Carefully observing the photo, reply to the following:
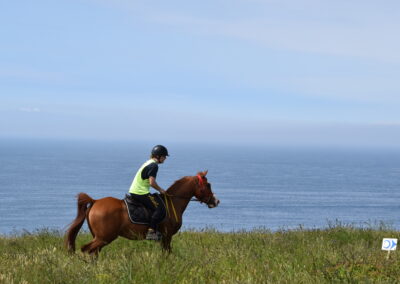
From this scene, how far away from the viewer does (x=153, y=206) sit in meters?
11.4

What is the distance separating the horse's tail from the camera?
11164 mm

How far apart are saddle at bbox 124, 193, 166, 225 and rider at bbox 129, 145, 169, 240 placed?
0.23 feet

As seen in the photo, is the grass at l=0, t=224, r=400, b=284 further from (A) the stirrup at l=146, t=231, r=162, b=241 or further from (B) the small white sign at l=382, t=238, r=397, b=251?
(B) the small white sign at l=382, t=238, r=397, b=251

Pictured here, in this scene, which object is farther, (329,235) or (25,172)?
(25,172)

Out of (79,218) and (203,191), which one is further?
(203,191)

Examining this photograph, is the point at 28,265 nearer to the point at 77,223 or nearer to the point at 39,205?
the point at 77,223

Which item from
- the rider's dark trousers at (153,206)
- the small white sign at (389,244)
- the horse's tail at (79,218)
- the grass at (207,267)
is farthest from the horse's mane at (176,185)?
the small white sign at (389,244)

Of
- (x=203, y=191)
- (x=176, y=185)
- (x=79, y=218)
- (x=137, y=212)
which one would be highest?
(x=176, y=185)

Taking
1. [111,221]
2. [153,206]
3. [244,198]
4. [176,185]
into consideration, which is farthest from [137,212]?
A: [244,198]

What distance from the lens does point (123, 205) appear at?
1121 cm

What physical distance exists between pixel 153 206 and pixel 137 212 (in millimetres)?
374

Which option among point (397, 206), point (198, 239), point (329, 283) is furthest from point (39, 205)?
point (329, 283)

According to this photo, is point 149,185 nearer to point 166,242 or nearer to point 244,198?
point 166,242

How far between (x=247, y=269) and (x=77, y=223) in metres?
4.18
